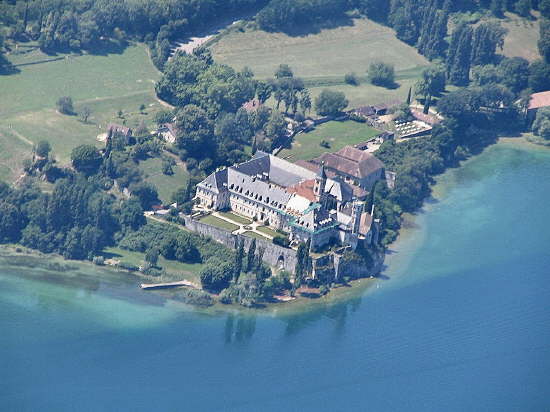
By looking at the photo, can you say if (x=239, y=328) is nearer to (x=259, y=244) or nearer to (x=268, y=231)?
(x=259, y=244)

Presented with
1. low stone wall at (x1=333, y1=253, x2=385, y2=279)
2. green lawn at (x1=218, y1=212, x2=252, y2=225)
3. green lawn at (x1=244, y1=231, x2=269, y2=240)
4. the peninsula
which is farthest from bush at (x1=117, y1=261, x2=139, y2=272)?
low stone wall at (x1=333, y1=253, x2=385, y2=279)

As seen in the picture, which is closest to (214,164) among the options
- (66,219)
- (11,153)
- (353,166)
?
(353,166)

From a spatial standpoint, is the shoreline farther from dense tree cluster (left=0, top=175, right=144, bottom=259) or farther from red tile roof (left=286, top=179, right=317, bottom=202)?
red tile roof (left=286, top=179, right=317, bottom=202)

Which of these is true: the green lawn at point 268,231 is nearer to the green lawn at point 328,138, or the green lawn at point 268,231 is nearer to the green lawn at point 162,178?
the green lawn at point 162,178

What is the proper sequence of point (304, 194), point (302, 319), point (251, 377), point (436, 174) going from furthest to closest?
point (436, 174)
point (304, 194)
point (302, 319)
point (251, 377)

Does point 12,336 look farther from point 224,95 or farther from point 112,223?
point 224,95

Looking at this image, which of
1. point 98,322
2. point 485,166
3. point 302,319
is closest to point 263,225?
point 302,319
